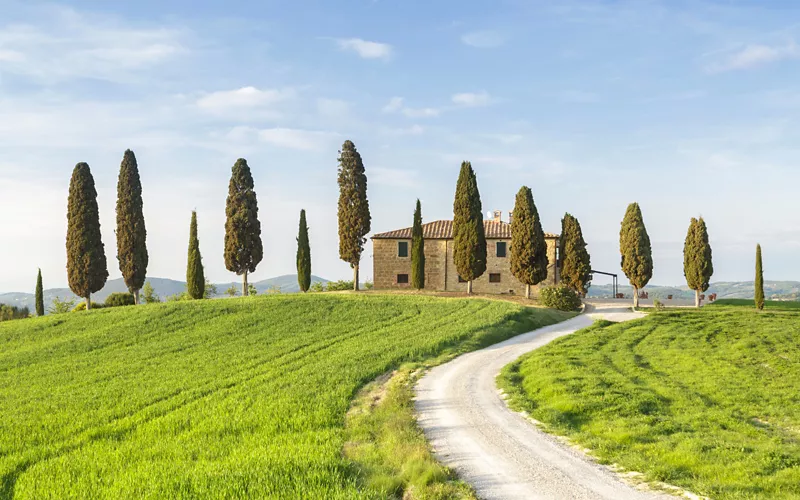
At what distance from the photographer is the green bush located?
1761 inches

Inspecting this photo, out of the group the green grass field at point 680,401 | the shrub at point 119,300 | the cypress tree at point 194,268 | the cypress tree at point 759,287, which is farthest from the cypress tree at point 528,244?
the shrub at point 119,300

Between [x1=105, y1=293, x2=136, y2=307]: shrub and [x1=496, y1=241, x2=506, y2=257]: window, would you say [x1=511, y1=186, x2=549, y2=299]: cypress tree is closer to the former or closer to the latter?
[x1=496, y1=241, x2=506, y2=257]: window

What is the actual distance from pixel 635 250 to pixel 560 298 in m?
9.66

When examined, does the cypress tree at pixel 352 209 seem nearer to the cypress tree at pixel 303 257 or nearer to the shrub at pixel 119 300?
the cypress tree at pixel 303 257

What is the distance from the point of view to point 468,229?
165 ft

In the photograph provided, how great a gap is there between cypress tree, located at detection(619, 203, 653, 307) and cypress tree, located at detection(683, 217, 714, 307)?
4414 millimetres

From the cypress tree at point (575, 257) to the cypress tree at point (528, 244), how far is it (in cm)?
724

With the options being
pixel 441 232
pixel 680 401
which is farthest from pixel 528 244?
pixel 680 401

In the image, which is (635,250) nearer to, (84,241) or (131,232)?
(131,232)

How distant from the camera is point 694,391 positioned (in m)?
20.2

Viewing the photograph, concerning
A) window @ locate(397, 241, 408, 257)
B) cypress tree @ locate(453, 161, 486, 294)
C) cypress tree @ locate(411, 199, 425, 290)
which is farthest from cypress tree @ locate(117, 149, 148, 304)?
cypress tree @ locate(453, 161, 486, 294)

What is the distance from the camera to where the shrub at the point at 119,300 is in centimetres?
5522

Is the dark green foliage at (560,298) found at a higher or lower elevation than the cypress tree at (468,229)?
lower

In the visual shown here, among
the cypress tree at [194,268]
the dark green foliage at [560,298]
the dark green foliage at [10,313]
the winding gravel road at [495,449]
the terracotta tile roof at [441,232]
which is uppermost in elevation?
the terracotta tile roof at [441,232]
